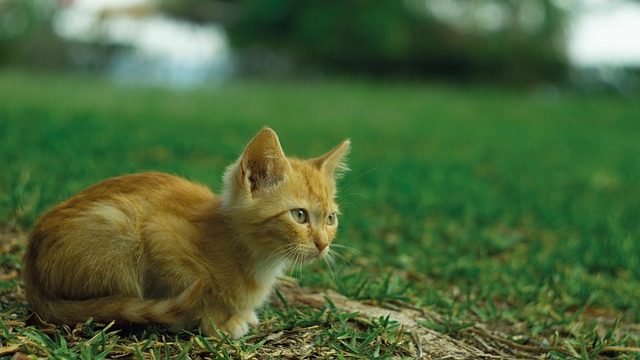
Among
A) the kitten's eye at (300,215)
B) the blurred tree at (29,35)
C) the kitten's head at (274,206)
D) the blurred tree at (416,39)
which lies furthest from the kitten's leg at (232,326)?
the blurred tree at (416,39)

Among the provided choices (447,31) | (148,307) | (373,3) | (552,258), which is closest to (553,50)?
(447,31)

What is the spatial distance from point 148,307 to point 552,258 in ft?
10.2

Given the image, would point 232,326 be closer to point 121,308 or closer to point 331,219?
point 121,308

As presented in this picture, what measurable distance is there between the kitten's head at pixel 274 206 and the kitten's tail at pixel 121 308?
1.06 ft

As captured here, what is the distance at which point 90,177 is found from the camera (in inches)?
201

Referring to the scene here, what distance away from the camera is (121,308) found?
99.9 inches

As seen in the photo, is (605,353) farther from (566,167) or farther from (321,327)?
(566,167)

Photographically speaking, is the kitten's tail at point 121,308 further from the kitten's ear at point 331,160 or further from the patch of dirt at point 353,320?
the kitten's ear at point 331,160

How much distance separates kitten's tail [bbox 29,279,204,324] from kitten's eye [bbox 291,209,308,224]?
0.45 metres

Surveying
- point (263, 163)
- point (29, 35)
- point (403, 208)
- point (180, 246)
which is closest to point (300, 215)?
point (263, 163)

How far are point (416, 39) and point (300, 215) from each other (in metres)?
19.0

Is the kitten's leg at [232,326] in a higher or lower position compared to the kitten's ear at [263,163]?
lower

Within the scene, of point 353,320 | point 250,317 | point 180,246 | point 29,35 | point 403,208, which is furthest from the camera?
point 29,35

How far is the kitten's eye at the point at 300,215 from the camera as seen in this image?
107 inches
